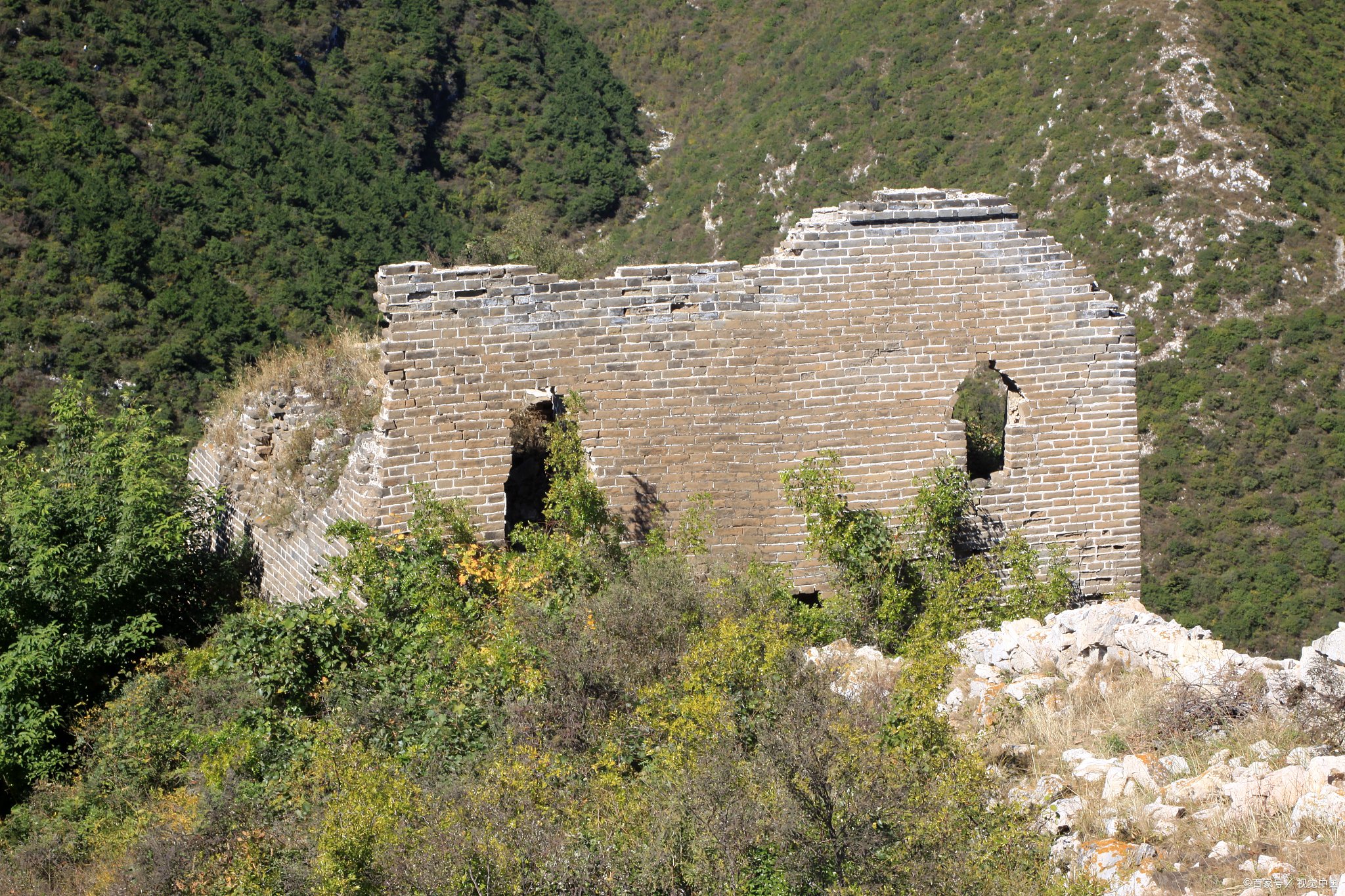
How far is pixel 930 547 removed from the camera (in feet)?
24.9

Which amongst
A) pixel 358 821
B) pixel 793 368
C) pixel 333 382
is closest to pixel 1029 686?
pixel 793 368

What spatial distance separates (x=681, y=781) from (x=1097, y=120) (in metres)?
24.1

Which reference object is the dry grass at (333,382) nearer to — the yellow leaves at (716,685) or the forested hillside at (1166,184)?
the yellow leaves at (716,685)

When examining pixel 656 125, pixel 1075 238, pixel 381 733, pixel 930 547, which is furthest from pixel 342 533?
pixel 656 125

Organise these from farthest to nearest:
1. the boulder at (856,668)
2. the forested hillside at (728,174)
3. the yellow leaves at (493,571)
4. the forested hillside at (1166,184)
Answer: the forested hillside at (1166,184) < the forested hillside at (728,174) < the yellow leaves at (493,571) < the boulder at (856,668)

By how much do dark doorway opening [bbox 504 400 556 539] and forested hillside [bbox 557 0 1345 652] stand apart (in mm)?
14181

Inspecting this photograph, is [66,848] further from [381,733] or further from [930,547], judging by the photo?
[930,547]

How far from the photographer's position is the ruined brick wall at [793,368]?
7.43 metres

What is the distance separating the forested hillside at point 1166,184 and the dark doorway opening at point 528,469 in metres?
14.2

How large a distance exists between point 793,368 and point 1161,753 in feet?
12.0

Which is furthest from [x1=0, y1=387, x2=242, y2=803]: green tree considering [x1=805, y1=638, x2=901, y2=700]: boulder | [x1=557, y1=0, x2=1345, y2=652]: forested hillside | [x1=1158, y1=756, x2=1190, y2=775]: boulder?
[x1=557, y1=0, x2=1345, y2=652]: forested hillside

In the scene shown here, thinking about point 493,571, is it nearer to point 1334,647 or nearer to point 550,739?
point 550,739

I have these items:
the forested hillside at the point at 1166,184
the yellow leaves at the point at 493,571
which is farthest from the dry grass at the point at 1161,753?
the forested hillside at the point at 1166,184

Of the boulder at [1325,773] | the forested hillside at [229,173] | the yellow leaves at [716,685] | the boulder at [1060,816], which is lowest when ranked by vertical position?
the boulder at [1060,816]
